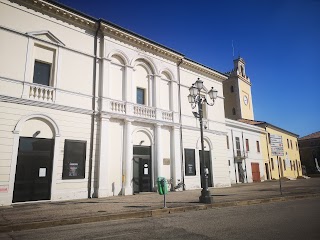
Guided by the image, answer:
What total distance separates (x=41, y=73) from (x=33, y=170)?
5.36 m

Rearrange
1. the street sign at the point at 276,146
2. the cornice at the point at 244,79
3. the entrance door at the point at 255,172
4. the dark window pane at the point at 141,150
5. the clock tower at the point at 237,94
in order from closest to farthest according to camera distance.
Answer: the street sign at the point at 276,146
the dark window pane at the point at 141,150
the entrance door at the point at 255,172
the clock tower at the point at 237,94
the cornice at the point at 244,79

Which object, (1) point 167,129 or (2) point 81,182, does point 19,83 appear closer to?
(2) point 81,182

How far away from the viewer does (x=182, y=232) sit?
5.87m

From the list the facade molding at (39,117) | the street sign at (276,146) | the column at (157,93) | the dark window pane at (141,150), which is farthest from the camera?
the column at (157,93)

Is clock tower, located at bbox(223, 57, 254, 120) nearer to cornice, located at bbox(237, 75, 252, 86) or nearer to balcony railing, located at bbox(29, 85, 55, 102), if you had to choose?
cornice, located at bbox(237, 75, 252, 86)

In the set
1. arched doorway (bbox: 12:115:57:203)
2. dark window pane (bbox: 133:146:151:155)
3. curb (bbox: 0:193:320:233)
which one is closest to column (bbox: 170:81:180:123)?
dark window pane (bbox: 133:146:151:155)

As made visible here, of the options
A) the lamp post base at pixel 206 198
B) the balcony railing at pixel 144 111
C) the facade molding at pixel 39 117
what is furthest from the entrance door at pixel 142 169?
the lamp post base at pixel 206 198

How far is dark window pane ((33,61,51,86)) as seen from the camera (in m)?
13.2

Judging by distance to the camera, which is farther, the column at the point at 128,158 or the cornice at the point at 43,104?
the column at the point at 128,158

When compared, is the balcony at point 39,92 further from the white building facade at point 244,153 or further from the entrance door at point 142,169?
the white building facade at point 244,153

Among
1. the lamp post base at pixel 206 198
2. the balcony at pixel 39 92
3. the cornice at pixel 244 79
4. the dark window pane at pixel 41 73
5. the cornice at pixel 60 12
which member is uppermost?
the cornice at pixel 244 79

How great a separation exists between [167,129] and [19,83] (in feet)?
34.8

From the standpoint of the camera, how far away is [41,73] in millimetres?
13398

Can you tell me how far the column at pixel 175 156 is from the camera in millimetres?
18312
